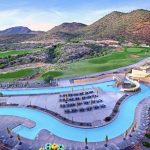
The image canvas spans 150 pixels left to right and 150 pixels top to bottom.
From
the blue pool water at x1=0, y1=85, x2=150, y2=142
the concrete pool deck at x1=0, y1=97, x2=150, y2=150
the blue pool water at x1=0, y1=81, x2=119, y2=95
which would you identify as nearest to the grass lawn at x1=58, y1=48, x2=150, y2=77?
the blue pool water at x1=0, y1=81, x2=119, y2=95

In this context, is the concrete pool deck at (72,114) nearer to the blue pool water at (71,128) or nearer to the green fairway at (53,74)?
the blue pool water at (71,128)

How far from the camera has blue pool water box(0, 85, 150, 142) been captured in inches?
1086

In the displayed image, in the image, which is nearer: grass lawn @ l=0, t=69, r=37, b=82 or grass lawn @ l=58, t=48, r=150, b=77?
grass lawn @ l=0, t=69, r=37, b=82

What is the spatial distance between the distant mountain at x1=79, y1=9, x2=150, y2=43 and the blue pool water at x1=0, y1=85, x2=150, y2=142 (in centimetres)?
8115

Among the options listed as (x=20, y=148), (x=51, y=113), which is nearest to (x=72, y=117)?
(x=51, y=113)

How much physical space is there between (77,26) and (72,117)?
569 ft

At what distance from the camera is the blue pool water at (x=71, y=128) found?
90.5 ft

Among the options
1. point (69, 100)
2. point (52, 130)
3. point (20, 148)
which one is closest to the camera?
point (20, 148)

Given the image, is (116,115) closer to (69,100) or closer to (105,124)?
(105,124)

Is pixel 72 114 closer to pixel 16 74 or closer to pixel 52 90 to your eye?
pixel 52 90

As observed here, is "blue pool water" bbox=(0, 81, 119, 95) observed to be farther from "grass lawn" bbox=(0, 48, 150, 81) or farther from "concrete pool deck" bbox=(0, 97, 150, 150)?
"concrete pool deck" bbox=(0, 97, 150, 150)

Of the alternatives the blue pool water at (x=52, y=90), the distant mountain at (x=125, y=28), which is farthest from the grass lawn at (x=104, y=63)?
the distant mountain at (x=125, y=28)

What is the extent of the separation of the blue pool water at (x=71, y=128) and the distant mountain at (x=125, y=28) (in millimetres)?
81152

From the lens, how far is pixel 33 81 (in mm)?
50281
